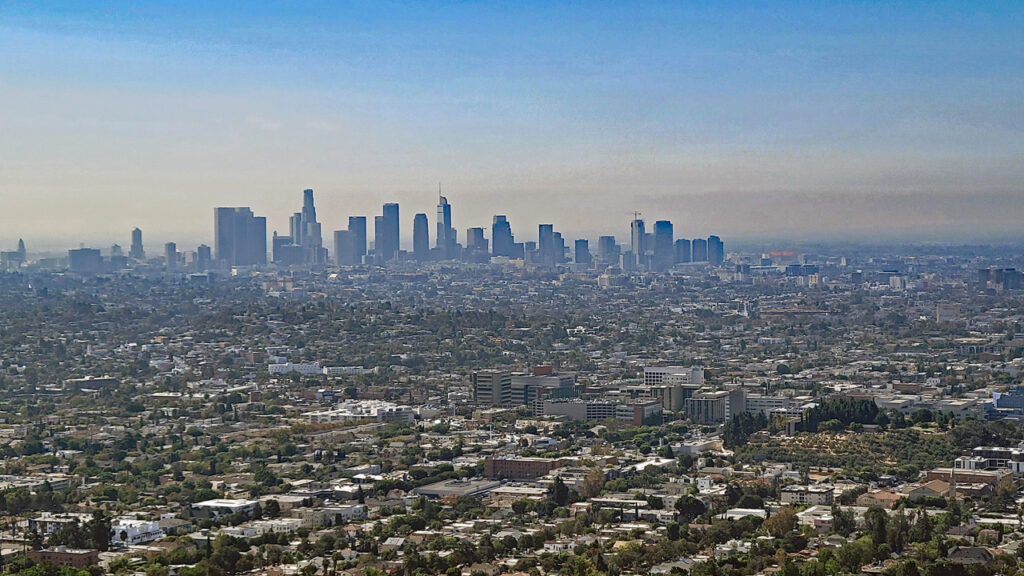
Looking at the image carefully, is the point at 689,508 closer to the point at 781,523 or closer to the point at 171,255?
the point at 781,523

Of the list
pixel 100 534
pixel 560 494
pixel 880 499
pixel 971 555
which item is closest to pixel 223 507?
pixel 100 534

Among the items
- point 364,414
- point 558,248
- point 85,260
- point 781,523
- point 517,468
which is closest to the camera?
point 781,523

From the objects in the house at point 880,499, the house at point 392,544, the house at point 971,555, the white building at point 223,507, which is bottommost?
the white building at point 223,507

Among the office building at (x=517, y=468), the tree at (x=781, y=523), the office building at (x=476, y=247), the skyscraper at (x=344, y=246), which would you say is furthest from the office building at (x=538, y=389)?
the skyscraper at (x=344, y=246)

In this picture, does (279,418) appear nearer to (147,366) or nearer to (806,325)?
(147,366)

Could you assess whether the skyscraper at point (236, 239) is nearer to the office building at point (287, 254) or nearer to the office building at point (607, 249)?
the office building at point (287, 254)

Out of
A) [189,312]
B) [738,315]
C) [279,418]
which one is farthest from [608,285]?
[279,418]
